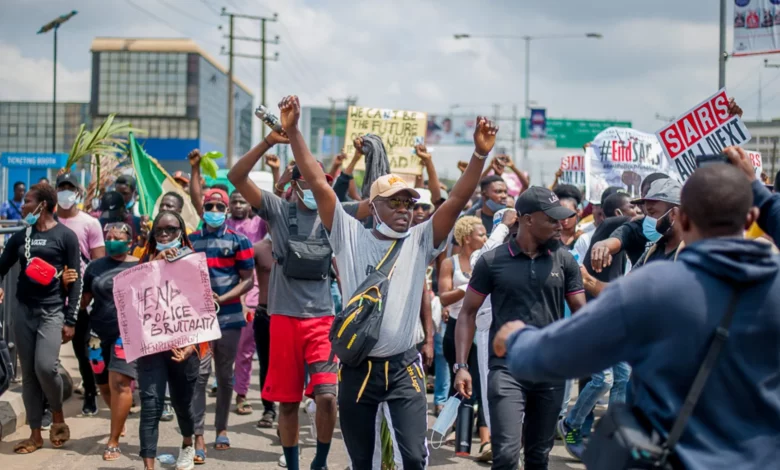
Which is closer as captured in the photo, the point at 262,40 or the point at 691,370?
the point at 691,370

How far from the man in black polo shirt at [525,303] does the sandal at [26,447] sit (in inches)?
159

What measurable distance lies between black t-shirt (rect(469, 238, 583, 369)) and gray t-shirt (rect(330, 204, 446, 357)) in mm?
431

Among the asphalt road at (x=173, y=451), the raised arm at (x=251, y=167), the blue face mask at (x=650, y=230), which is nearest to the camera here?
the raised arm at (x=251, y=167)

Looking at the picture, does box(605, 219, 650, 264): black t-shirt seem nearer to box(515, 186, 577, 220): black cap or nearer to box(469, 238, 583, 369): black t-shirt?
box(469, 238, 583, 369): black t-shirt

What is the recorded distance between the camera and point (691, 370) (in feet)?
9.18

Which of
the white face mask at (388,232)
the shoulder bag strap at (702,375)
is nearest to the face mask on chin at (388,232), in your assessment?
the white face mask at (388,232)

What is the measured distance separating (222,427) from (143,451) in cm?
119

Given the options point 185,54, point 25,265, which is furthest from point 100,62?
point 25,265

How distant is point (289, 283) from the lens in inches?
273

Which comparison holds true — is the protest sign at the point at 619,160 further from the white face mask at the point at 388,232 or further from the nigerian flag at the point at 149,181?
the white face mask at the point at 388,232

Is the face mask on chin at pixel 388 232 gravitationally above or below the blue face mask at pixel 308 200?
below

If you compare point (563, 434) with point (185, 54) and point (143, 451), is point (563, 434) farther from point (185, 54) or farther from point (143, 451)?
Answer: point (185, 54)

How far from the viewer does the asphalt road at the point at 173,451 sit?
24.7 ft

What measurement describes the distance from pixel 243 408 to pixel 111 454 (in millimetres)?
2229
